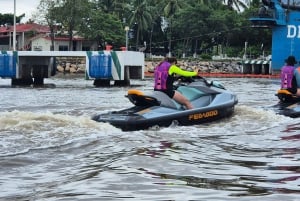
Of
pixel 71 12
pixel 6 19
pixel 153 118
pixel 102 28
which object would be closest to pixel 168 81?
pixel 153 118

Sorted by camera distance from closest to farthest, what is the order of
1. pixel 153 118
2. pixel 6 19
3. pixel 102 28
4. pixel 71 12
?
1. pixel 153 118
2. pixel 71 12
3. pixel 102 28
4. pixel 6 19

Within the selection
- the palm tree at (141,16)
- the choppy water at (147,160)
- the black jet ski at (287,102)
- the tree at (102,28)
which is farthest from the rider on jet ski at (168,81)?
the palm tree at (141,16)

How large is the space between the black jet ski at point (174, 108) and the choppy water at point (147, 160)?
8.2 inches

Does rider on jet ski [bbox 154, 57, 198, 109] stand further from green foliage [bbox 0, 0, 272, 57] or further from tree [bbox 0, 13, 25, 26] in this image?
tree [bbox 0, 13, 25, 26]

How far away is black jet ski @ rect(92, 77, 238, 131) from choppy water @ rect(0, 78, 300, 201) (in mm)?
207

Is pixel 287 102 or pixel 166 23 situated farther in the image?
pixel 166 23

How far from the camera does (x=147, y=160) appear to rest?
6879 millimetres

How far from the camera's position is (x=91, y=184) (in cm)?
556

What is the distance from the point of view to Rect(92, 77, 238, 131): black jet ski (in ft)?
32.2

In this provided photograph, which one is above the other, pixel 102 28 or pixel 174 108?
pixel 102 28

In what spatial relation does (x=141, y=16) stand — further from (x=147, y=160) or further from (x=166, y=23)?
(x=147, y=160)

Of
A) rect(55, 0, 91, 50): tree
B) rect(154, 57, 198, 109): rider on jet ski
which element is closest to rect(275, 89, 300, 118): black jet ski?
rect(154, 57, 198, 109): rider on jet ski

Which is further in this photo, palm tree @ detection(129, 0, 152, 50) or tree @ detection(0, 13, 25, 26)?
tree @ detection(0, 13, 25, 26)

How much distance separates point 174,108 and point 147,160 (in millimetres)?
3802
